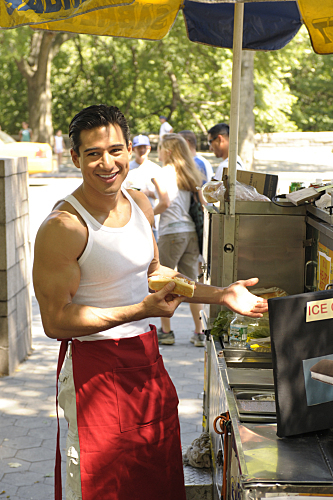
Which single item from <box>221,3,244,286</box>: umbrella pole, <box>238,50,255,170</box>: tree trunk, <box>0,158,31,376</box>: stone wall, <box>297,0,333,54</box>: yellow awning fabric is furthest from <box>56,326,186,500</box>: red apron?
<box>238,50,255,170</box>: tree trunk

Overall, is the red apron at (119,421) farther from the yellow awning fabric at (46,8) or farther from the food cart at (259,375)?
the yellow awning fabric at (46,8)

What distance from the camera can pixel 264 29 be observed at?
12.6ft

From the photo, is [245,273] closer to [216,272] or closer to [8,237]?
[216,272]

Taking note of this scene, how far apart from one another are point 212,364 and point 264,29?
2.32 m

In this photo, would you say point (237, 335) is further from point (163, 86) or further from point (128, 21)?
point (163, 86)

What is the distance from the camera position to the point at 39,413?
4.59 m

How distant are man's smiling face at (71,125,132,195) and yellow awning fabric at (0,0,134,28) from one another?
0.55 meters

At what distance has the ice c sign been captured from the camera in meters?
1.88

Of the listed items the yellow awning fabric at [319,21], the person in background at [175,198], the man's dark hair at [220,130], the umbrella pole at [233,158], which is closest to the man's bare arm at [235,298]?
the umbrella pole at [233,158]

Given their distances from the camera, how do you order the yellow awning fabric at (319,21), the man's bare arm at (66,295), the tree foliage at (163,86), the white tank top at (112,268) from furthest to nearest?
the tree foliage at (163,86) → the yellow awning fabric at (319,21) → the white tank top at (112,268) → the man's bare arm at (66,295)

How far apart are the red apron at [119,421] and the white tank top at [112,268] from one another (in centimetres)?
8

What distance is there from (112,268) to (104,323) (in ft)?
0.76

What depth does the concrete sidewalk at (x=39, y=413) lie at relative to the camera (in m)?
3.67

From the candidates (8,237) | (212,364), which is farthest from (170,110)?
(212,364)
